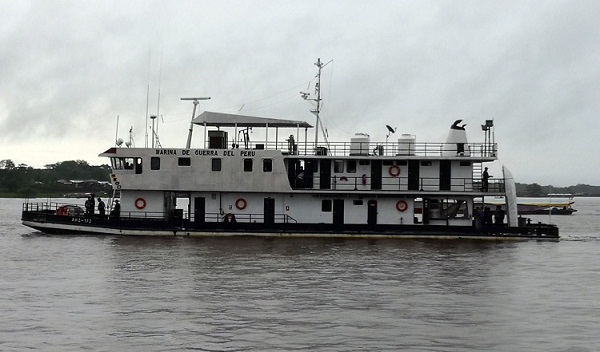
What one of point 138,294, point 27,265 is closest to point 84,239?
point 27,265

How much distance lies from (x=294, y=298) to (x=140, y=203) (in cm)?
2041

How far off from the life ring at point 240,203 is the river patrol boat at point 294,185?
5 cm

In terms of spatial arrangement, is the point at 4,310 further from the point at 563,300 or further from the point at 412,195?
the point at 412,195

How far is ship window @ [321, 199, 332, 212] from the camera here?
39.5 meters

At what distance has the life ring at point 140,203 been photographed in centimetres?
3969

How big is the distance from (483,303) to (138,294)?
9.28m

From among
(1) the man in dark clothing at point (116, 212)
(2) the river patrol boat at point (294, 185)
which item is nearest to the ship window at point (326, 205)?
(2) the river patrol boat at point (294, 185)

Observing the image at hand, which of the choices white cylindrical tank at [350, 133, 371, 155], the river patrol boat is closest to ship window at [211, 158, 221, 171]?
the river patrol boat

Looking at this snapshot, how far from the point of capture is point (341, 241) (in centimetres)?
3791

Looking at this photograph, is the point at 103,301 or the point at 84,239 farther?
the point at 84,239

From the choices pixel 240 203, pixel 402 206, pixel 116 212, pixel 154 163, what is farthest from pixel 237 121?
pixel 402 206

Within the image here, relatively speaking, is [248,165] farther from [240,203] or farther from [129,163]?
[129,163]

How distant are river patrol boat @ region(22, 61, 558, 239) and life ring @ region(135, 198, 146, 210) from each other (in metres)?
0.07

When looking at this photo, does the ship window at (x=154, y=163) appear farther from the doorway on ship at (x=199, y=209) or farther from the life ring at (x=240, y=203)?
the life ring at (x=240, y=203)
